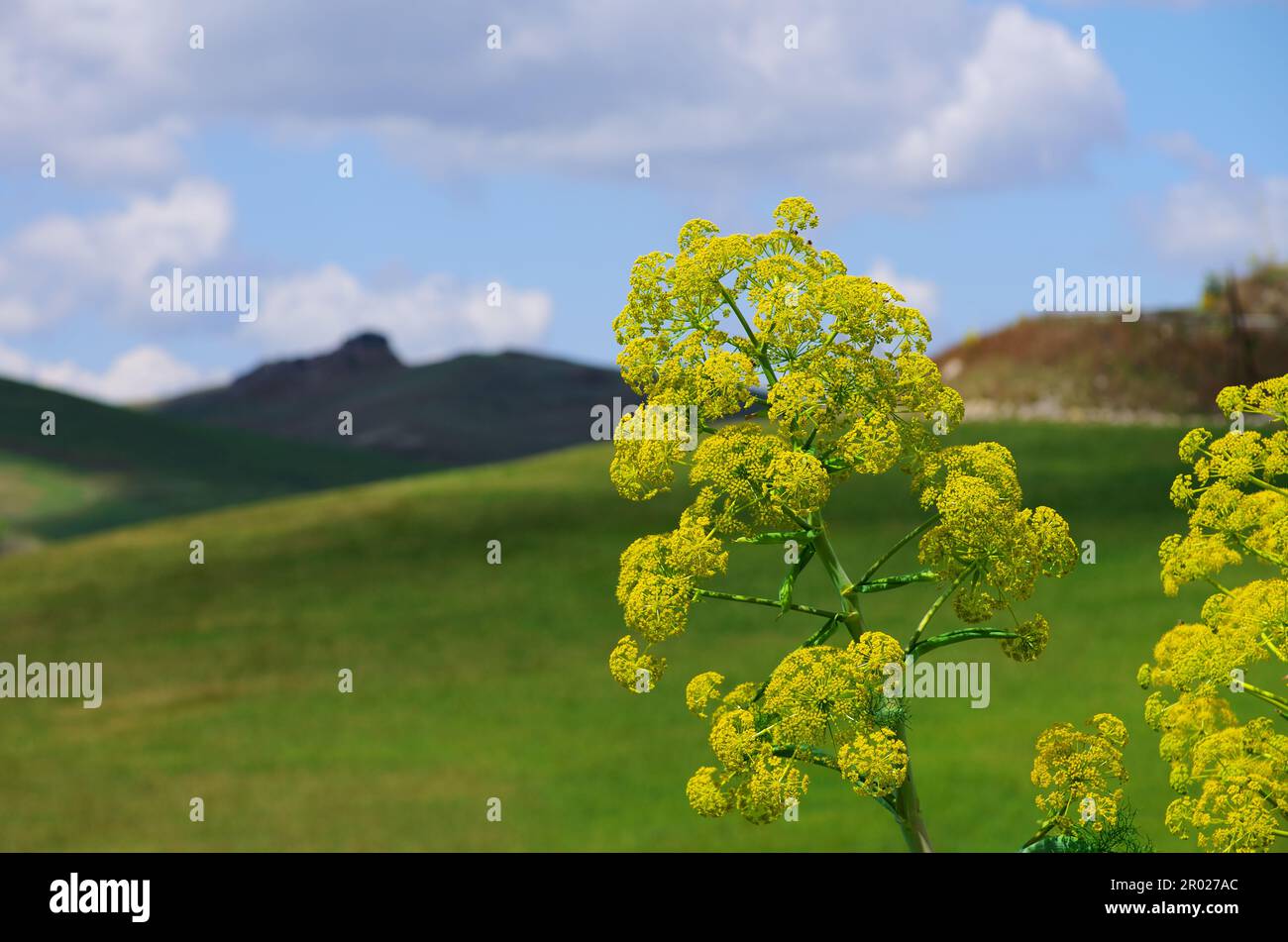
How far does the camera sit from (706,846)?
3147 cm

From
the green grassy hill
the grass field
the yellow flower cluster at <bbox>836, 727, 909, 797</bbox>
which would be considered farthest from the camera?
the green grassy hill

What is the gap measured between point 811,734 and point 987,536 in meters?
1.66

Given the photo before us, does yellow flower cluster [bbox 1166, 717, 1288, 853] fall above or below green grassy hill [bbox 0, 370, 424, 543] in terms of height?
below

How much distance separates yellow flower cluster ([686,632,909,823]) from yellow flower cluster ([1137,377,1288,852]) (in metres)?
2.84

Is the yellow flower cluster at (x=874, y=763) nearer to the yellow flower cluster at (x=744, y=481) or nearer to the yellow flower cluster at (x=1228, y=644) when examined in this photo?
the yellow flower cluster at (x=744, y=481)

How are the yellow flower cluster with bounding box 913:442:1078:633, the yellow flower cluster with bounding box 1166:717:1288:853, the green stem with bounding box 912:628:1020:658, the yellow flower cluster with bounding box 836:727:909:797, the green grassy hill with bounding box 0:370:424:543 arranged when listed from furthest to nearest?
the green grassy hill with bounding box 0:370:424:543 < the yellow flower cluster with bounding box 1166:717:1288:853 < the yellow flower cluster with bounding box 913:442:1078:633 < the green stem with bounding box 912:628:1020:658 < the yellow flower cluster with bounding box 836:727:909:797

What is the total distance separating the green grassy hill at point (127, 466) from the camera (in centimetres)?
11056

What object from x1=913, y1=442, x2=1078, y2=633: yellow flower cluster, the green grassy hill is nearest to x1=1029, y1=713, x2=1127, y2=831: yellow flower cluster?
x1=913, y1=442, x2=1078, y2=633: yellow flower cluster

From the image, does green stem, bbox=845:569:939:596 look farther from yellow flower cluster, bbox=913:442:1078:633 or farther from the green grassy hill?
the green grassy hill

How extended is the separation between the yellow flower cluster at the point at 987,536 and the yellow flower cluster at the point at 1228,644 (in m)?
1.72

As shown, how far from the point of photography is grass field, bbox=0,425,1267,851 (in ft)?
115

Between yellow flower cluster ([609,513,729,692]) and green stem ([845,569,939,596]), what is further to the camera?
yellow flower cluster ([609,513,729,692])
